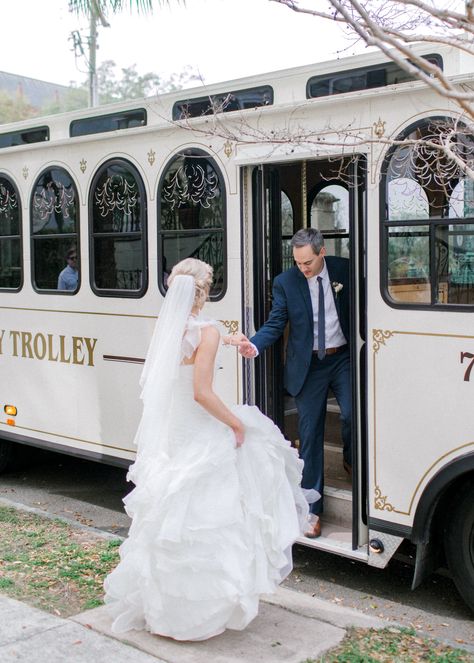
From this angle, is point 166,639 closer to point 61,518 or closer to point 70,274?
point 61,518

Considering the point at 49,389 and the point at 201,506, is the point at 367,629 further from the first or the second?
the point at 49,389

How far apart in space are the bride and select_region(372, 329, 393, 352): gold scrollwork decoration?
77cm

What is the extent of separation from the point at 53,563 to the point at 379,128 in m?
2.97

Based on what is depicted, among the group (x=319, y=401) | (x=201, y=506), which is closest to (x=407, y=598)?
(x=319, y=401)

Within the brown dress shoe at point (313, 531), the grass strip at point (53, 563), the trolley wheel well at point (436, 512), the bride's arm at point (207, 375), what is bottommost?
the grass strip at point (53, 563)

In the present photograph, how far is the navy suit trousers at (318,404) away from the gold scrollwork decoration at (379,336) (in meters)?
0.55

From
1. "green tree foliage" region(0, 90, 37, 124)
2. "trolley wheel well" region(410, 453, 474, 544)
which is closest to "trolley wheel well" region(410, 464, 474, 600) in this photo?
"trolley wheel well" region(410, 453, 474, 544)

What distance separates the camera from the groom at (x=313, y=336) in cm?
495

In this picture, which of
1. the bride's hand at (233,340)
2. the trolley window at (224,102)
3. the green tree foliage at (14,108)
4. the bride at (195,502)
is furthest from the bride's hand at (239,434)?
the green tree foliage at (14,108)

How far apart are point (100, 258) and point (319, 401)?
1950 millimetres

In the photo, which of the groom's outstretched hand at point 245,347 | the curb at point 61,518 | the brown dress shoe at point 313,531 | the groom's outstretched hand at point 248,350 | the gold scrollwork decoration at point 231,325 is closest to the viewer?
the groom's outstretched hand at point 245,347

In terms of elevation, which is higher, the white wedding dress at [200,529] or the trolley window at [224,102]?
the trolley window at [224,102]

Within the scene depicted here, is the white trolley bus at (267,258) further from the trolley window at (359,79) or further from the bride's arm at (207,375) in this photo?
the bride's arm at (207,375)

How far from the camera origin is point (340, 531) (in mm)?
4961
